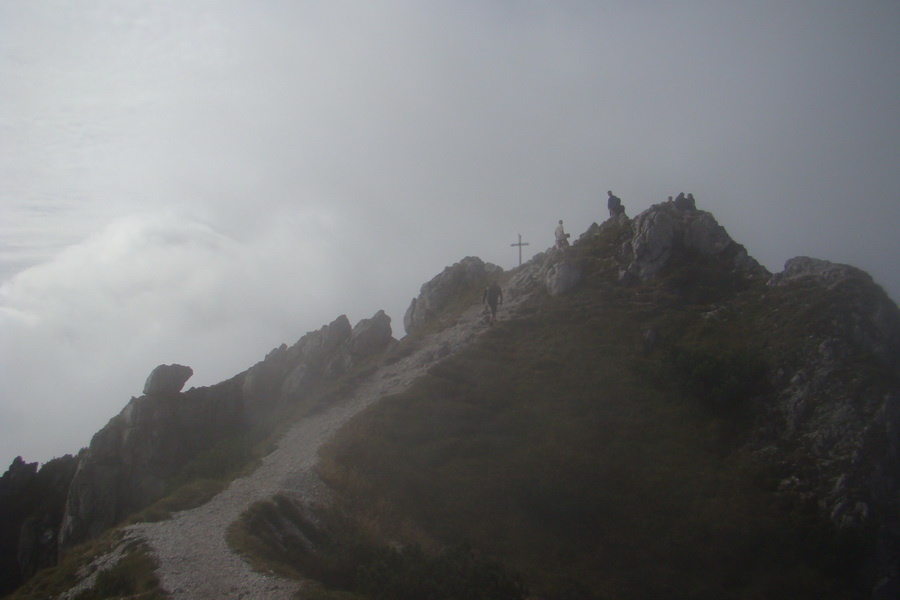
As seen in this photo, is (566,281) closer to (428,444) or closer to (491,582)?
(428,444)

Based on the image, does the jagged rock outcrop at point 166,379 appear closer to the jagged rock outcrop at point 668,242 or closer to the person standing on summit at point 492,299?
the person standing on summit at point 492,299

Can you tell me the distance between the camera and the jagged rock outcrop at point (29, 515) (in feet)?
136

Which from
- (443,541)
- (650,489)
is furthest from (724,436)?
(443,541)

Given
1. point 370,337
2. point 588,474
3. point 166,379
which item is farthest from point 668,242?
point 166,379

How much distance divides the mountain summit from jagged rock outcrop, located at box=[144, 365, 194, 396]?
38 centimetres

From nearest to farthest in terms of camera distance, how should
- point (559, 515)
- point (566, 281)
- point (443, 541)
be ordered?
point (443, 541)
point (559, 515)
point (566, 281)

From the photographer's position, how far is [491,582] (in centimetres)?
1678

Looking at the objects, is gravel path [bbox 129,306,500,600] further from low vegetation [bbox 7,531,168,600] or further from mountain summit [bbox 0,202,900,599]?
low vegetation [bbox 7,531,168,600]

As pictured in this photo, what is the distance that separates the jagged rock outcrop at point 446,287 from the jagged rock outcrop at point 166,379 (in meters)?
20.0

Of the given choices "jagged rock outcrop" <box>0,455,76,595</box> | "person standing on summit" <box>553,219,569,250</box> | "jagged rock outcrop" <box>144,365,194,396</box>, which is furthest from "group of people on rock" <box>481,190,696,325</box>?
"jagged rock outcrop" <box>0,455,76,595</box>

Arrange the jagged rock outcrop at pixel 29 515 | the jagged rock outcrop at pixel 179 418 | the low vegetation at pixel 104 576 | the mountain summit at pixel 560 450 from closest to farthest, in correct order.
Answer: the low vegetation at pixel 104 576
the mountain summit at pixel 560 450
the jagged rock outcrop at pixel 179 418
the jagged rock outcrop at pixel 29 515

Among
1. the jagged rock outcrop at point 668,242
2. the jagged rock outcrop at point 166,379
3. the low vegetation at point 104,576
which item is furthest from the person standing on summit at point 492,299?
the low vegetation at point 104,576

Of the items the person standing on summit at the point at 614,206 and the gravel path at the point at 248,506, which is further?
the person standing on summit at the point at 614,206

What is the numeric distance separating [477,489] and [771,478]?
1429 cm
